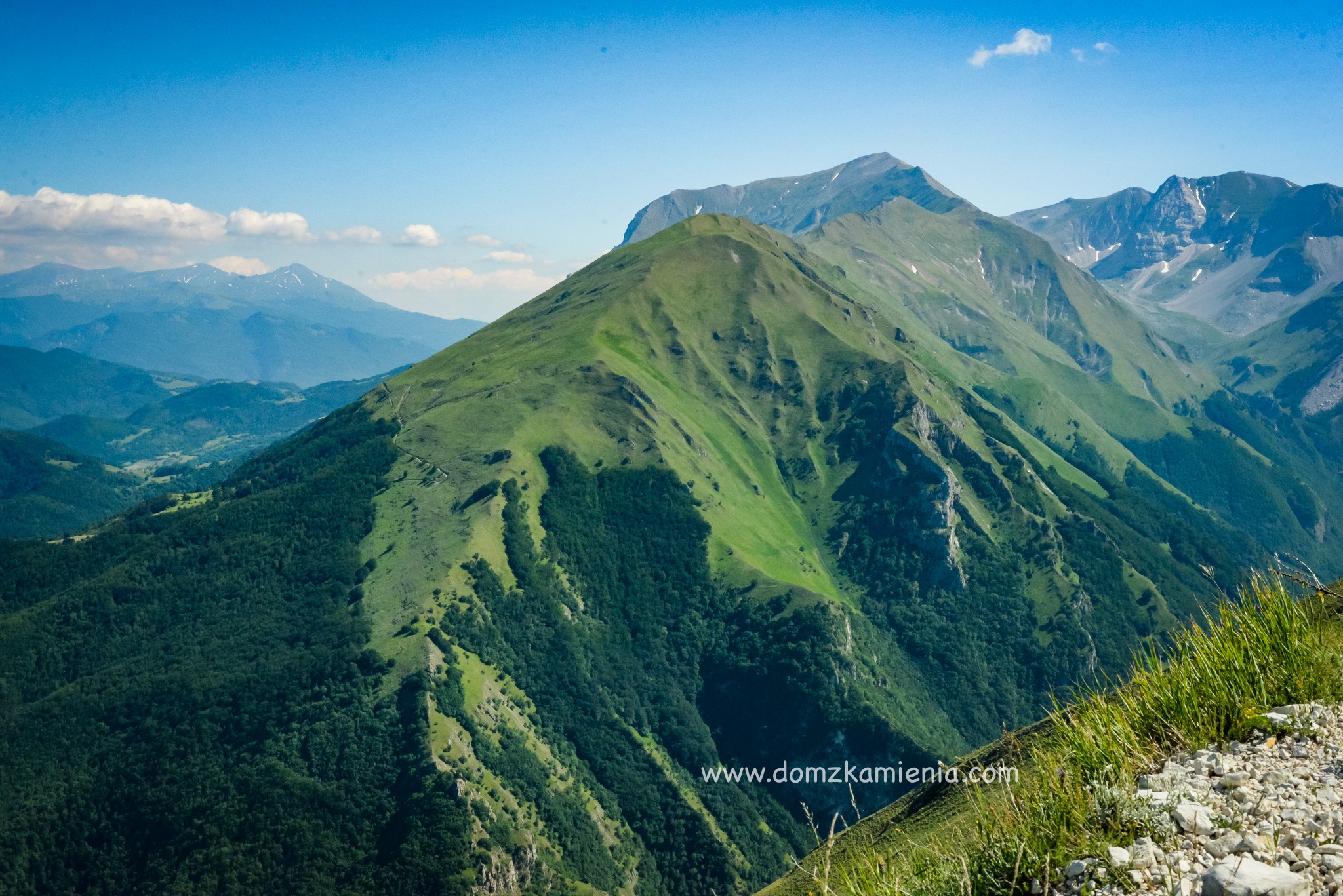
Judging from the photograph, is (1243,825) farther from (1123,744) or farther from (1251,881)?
(1123,744)

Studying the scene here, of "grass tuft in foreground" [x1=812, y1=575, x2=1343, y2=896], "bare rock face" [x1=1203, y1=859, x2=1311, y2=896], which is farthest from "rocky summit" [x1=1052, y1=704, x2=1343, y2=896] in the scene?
"grass tuft in foreground" [x1=812, y1=575, x2=1343, y2=896]

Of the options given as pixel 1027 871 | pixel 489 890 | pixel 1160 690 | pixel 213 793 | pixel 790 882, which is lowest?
pixel 489 890

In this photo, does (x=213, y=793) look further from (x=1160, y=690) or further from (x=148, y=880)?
(x=1160, y=690)

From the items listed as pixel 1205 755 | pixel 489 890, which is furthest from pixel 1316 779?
pixel 489 890

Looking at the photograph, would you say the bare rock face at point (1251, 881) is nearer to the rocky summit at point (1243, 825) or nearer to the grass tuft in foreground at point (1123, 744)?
the rocky summit at point (1243, 825)

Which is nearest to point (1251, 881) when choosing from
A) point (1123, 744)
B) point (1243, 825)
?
point (1243, 825)

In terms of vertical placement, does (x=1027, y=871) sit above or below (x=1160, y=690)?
below

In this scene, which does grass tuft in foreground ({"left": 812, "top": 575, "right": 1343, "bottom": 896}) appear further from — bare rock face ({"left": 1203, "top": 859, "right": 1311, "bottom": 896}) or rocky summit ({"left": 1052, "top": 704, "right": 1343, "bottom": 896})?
bare rock face ({"left": 1203, "top": 859, "right": 1311, "bottom": 896})
